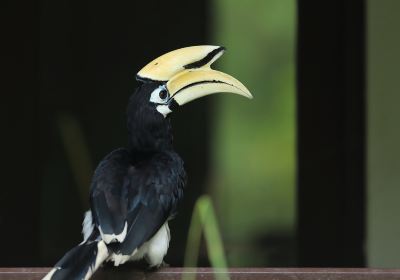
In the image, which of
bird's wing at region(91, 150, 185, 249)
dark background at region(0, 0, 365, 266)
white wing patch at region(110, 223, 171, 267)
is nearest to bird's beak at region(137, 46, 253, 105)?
bird's wing at region(91, 150, 185, 249)

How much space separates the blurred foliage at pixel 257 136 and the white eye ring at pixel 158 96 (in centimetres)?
117

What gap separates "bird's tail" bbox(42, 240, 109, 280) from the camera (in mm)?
1303

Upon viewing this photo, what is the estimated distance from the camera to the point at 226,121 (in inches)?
114

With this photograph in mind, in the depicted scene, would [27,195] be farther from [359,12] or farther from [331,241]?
[359,12]

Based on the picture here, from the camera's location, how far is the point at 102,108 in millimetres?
2816

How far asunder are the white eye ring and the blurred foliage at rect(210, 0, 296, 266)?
3.84ft

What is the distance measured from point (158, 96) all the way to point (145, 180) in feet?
0.74

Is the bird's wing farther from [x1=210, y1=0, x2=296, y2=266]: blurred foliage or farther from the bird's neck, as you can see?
[x1=210, y1=0, x2=296, y2=266]: blurred foliage

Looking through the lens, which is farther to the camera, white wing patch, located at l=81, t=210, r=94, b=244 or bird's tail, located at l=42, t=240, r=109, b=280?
white wing patch, located at l=81, t=210, r=94, b=244

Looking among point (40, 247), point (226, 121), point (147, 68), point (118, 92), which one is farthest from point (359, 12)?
point (40, 247)

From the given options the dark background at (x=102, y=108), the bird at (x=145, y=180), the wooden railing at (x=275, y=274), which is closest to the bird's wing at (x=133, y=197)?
the bird at (x=145, y=180)

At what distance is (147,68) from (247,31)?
1.22 m

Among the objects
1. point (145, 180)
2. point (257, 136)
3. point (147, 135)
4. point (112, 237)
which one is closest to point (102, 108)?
point (257, 136)

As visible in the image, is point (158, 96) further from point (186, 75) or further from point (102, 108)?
point (102, 108)
